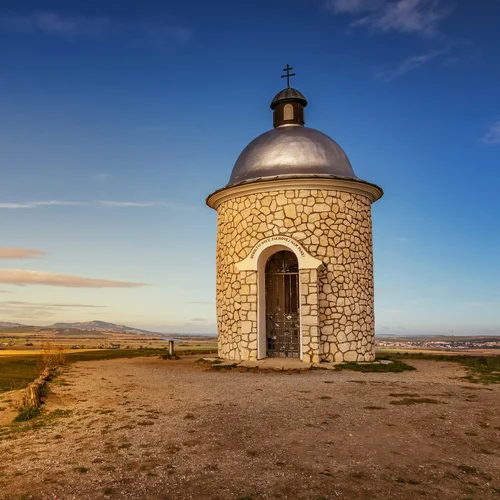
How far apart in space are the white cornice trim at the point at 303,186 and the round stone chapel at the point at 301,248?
0.03m

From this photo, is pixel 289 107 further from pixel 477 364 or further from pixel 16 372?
pixel 16 372

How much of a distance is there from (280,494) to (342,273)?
974 cm

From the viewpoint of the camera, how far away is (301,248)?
12648 mm

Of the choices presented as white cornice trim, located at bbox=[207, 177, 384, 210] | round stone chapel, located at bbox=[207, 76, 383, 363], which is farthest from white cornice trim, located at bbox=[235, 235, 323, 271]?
white cornice trim, located at bbox=[207, 177, 384, 210]

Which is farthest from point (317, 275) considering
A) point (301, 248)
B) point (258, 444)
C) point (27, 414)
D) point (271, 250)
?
point (27, 414)

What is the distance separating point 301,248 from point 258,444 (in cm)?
811

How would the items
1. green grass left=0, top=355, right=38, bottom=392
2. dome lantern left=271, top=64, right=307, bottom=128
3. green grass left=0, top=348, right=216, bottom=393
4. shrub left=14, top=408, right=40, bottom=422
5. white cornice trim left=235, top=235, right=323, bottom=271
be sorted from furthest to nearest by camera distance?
dome lantern left=271, top=64, right=307, bottom=128, white cornice trim left=235, top=235, right=323, bottom=271, green grass left=0, top=348, right=216, bottom=393, green grass left=0, top=355, right=38, bottom=392, shrub left=14, top=408, right=40, bottom=422

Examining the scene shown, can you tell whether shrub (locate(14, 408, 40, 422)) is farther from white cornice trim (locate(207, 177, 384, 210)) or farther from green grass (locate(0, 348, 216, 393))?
white cornice trim (locate(207, 177, 384, 210))

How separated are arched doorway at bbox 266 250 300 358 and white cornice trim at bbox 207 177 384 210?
2438 mm

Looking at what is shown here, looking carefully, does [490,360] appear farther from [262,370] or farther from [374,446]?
[374,446]

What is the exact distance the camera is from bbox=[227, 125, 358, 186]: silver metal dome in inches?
526

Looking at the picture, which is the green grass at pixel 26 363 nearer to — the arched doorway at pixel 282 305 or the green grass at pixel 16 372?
the green grass at pixel 16 372

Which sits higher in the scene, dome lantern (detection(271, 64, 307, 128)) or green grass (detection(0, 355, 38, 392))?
dome lantern (detection(271, 64, 307, 128))

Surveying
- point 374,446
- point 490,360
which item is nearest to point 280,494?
point 374,446
